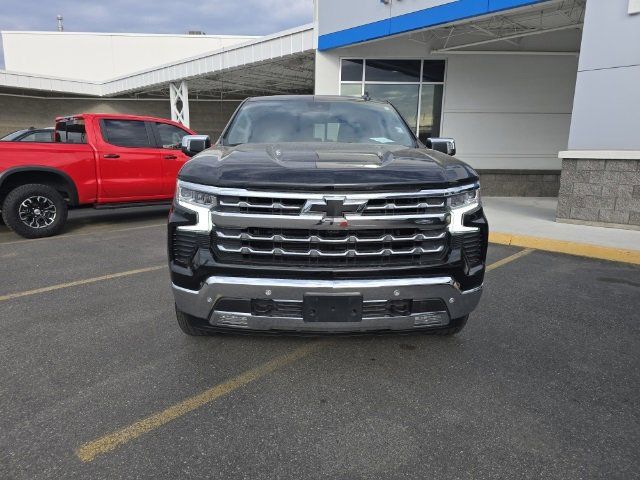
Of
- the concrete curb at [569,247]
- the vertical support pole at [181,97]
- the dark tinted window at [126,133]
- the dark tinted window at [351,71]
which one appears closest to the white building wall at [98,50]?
the vertical support pole at [181,97]

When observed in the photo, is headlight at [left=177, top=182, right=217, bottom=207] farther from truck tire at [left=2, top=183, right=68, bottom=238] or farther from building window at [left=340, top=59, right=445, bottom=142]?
building window at [left=340, top=59, right=445, bottom=142]

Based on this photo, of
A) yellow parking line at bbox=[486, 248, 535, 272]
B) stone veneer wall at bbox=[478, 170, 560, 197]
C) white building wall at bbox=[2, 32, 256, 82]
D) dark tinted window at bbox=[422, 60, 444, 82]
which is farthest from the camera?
white building wall at bbox=[2, 32, 256, 82]

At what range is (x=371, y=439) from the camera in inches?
89.7

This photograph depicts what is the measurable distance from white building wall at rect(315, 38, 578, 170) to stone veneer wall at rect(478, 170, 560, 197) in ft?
0.56

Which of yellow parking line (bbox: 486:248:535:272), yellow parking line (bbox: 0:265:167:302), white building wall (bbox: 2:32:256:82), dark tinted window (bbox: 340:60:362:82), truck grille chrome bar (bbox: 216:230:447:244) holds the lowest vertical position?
yellow parking line (bbox: 0:265:167:302)

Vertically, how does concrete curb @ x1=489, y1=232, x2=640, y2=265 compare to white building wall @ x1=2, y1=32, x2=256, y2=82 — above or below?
below

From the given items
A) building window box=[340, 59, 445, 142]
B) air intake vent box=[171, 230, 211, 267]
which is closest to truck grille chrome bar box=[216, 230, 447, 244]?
air intake vent box=[171, 230, 211, 267]

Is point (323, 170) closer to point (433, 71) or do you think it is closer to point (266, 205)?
point (266, 205)

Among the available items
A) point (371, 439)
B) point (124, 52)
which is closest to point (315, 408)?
point (371, 439)

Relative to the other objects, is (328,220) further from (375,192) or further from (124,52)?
(124,52)

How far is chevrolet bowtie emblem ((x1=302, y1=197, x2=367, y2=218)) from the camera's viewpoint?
95.3 inches

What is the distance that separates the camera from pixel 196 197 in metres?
2.56

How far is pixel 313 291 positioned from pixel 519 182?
12066 mm

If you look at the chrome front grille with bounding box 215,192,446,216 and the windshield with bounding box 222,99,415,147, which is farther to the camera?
the windshield with bounding box 222,99,415,147
